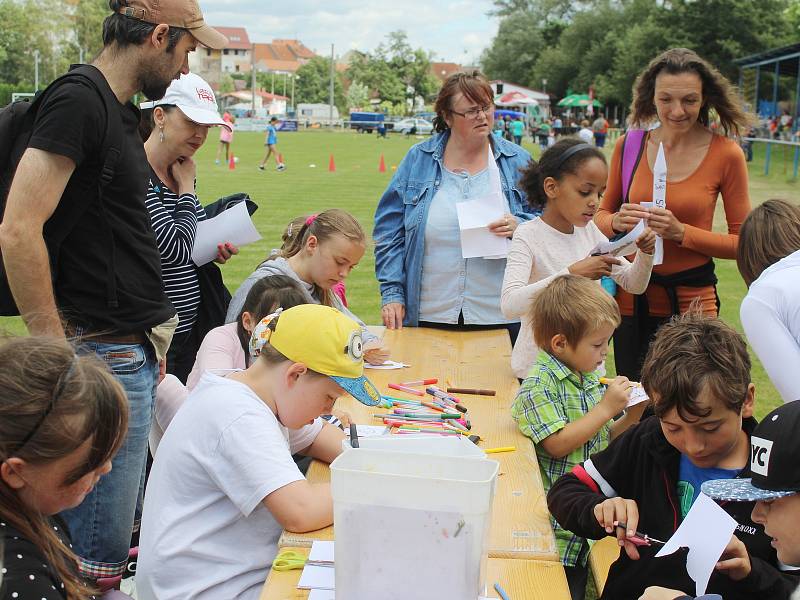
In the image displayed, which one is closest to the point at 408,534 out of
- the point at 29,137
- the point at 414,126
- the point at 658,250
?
the point at 29,137

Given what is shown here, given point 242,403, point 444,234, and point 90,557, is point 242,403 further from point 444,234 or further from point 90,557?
point 444,234

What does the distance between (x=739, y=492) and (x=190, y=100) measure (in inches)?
101

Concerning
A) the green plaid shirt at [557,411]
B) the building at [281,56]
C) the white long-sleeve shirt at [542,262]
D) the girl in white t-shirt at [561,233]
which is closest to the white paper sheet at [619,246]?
the girl in white t-shirt at [561,233]

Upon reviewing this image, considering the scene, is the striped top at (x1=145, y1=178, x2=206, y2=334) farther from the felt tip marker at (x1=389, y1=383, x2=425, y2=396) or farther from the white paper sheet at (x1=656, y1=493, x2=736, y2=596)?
the white paper sheet at (x1=656, y1=493, x2=736, y2=596)

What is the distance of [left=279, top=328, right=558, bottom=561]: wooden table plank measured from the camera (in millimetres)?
2148

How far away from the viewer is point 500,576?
1.96 m

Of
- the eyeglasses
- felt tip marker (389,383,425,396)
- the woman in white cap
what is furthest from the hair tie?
the eyeglasses

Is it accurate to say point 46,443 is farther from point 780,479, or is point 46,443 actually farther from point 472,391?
point 472,391

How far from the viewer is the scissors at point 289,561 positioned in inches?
78.1

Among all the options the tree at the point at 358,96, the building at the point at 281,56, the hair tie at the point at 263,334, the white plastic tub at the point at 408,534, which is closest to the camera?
the white plastic tub at the point at 408,534

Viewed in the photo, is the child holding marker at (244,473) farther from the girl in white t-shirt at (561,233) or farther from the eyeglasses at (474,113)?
the eyeglasses at (474,113)

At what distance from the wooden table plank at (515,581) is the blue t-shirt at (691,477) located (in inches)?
19.7

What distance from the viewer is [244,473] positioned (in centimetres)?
210

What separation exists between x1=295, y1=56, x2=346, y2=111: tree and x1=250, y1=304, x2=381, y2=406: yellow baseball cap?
11522 cm
